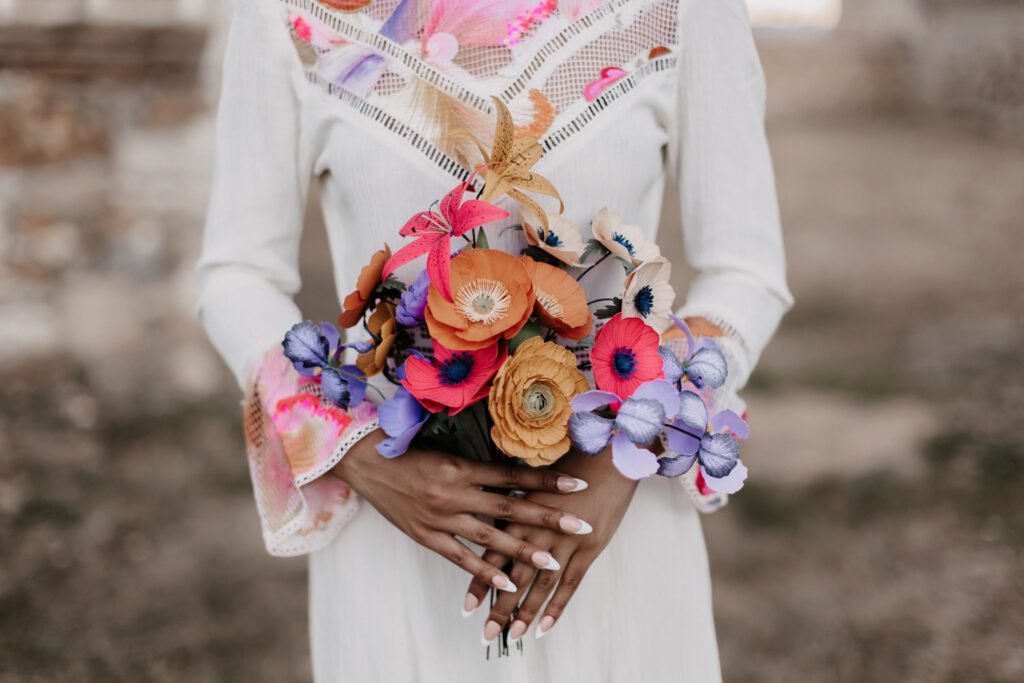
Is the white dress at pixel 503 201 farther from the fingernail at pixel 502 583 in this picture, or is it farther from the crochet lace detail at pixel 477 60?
the fingernail at pixel 502 583

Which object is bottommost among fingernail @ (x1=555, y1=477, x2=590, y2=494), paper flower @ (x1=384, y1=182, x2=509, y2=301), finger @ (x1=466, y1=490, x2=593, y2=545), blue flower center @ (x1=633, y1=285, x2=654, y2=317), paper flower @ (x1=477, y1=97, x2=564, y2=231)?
finger @ (x1=466, y1=490, x2=593, y2=545)

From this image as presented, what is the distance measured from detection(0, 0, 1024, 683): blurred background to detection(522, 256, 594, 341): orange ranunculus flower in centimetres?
254

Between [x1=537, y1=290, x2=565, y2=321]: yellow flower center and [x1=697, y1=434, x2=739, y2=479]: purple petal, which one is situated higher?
[x1=537, y1=290, x2=565, y2=321]: yellow flower center

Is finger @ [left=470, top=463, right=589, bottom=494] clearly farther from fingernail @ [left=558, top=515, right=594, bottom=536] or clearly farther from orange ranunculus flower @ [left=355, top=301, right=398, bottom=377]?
orange ranunculus flower @ [left=355, top=301, right=398, bottom=377]

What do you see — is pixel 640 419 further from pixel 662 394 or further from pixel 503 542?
pixel 503 542

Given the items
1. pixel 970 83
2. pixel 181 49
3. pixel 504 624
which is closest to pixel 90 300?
pixel 181 49

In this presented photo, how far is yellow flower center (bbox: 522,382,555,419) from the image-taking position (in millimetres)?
989

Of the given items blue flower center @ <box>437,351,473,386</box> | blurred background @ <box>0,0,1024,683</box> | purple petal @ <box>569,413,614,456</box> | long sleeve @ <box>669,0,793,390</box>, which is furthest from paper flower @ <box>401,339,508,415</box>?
blurred background @ <box>0,0,1024,683</box>

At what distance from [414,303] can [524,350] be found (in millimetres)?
138

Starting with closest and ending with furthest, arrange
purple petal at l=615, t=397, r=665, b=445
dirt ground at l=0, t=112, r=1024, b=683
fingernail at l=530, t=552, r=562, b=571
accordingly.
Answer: purple petal at l=615, t=397, r=665, b=445
fingernail at l=530, t=552, r=562, b=571
dirt ground at l=0, t=112, r=1024, b=683

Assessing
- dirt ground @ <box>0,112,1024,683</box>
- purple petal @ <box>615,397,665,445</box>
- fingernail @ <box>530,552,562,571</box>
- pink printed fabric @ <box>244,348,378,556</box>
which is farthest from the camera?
dirt ground @ <box>0,112,1024,683</box>

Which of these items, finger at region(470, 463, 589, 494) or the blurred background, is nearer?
finger at region(470, 463, 589, 494)

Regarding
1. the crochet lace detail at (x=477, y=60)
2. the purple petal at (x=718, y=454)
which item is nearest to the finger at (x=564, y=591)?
the purple petal at (x=718, y=454)

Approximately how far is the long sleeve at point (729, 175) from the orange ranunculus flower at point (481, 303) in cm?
41
